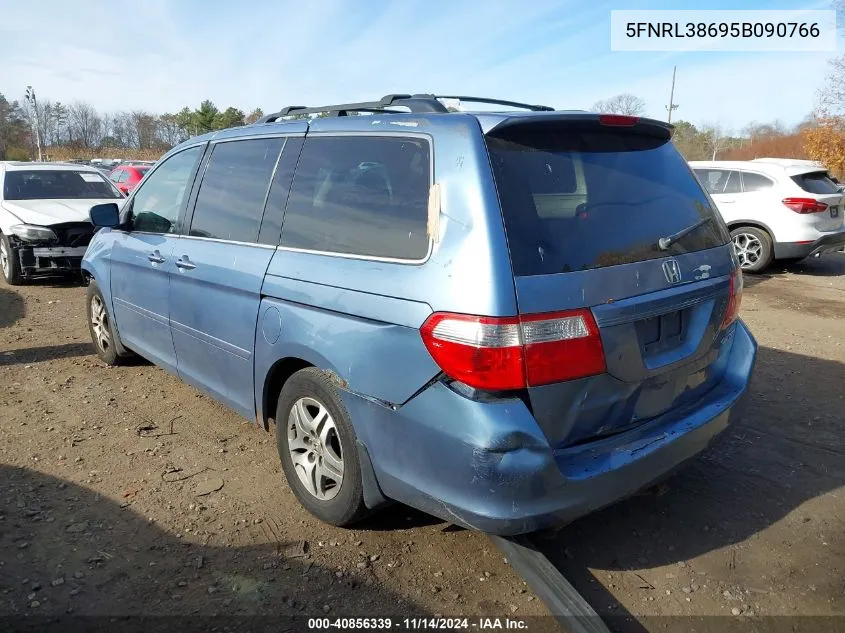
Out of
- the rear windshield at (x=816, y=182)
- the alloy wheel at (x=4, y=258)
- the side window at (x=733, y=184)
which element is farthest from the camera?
the side window at (x=733, y=184)

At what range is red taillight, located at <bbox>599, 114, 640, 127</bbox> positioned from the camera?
106 inches

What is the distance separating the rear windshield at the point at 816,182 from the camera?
9805 mm

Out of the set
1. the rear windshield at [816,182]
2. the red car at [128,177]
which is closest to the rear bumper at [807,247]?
the rear windshield at [816,182]

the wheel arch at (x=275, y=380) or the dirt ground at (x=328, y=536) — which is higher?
the wheel arch at (x=275, y=380)

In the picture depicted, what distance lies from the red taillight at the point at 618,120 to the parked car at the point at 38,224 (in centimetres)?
782

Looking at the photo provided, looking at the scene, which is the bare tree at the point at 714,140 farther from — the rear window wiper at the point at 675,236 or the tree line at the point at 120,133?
the rear window wiper at the point at 675,236

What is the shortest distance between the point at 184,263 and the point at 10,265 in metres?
6.49

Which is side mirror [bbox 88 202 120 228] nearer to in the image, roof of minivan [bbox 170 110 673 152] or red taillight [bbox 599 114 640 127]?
roof of minivan [bbox 170 110 673 152]

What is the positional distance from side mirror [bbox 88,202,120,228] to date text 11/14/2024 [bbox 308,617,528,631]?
3437 mm

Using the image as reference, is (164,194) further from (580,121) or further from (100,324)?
(580,121)

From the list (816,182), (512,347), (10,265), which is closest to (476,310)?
(512,347)

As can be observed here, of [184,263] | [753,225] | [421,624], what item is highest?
[184,263]

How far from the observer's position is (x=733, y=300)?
2.99m

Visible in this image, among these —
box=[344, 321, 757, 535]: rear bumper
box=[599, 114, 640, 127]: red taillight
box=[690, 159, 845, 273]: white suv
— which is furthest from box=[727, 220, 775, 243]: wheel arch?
box=[344, 321, 757, 535]: rear bumper
